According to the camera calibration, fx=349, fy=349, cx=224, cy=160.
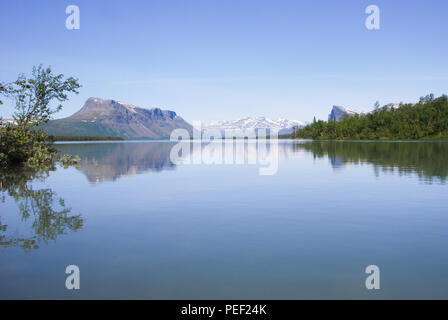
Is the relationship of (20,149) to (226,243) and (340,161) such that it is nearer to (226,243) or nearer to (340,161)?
(340,161)

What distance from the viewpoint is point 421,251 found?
976cm

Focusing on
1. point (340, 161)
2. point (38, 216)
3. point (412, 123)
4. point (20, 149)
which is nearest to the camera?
point (38, 216)

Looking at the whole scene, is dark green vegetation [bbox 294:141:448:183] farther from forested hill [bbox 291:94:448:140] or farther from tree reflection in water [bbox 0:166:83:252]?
forested hill [bbox 291:94:448:140]

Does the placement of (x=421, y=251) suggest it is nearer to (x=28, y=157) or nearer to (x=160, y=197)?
(x=160, y=197)

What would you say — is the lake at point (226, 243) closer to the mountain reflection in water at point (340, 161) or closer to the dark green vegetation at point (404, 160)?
the dark green vegetation at point (404, 160)

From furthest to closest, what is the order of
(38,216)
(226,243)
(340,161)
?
(340,161) → (38,216) → (226,243)

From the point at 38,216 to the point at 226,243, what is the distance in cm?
854

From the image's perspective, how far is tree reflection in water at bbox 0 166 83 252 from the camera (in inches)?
434

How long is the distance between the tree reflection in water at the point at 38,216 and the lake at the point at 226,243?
43 millimetres

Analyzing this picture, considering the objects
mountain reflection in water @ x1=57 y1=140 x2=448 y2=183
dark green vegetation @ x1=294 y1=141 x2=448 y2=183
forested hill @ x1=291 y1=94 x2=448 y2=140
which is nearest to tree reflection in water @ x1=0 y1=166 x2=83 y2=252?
mountain reflection in water @ x1=57 y1=140 x2=448 y2=183

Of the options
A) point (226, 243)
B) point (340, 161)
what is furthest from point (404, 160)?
point (226, 243)

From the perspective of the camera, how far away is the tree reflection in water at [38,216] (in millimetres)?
11031

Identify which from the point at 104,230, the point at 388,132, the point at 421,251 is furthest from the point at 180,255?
the point at 388,132

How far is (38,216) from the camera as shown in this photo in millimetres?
14305
